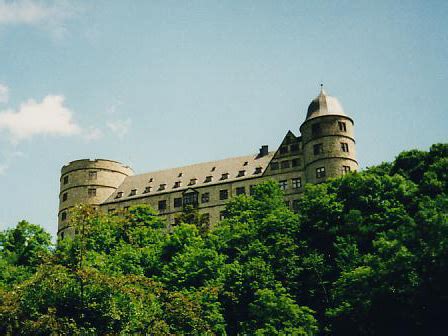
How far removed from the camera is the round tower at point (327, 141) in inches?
2702

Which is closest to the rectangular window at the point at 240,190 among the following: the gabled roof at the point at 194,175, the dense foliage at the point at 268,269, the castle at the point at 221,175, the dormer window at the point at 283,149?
the castle at the point at 221,175

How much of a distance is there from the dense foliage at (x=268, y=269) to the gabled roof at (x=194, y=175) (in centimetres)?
1879

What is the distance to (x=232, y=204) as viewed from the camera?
61.7 meters

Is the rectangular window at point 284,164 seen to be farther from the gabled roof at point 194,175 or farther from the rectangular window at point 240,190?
Answer: the rectangular window at point 240,190

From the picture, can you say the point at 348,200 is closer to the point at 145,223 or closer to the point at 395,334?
the point at 395,334

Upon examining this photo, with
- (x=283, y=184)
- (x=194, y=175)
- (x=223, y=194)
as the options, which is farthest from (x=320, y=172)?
(x=194, y=175)

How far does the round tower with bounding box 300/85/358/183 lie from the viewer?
68.6 m

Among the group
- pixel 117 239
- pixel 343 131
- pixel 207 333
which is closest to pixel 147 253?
pixel 117 239

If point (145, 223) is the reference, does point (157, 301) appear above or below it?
below

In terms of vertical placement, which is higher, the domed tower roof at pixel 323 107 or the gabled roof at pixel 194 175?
the domed tower roof at pixel 323 107

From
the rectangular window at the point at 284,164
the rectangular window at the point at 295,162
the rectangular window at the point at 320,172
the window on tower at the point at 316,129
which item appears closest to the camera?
the rectangular window at the point at 320,172

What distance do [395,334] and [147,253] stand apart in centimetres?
2119

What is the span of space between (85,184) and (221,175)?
2130 cm

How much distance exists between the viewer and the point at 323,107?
2825 inches
